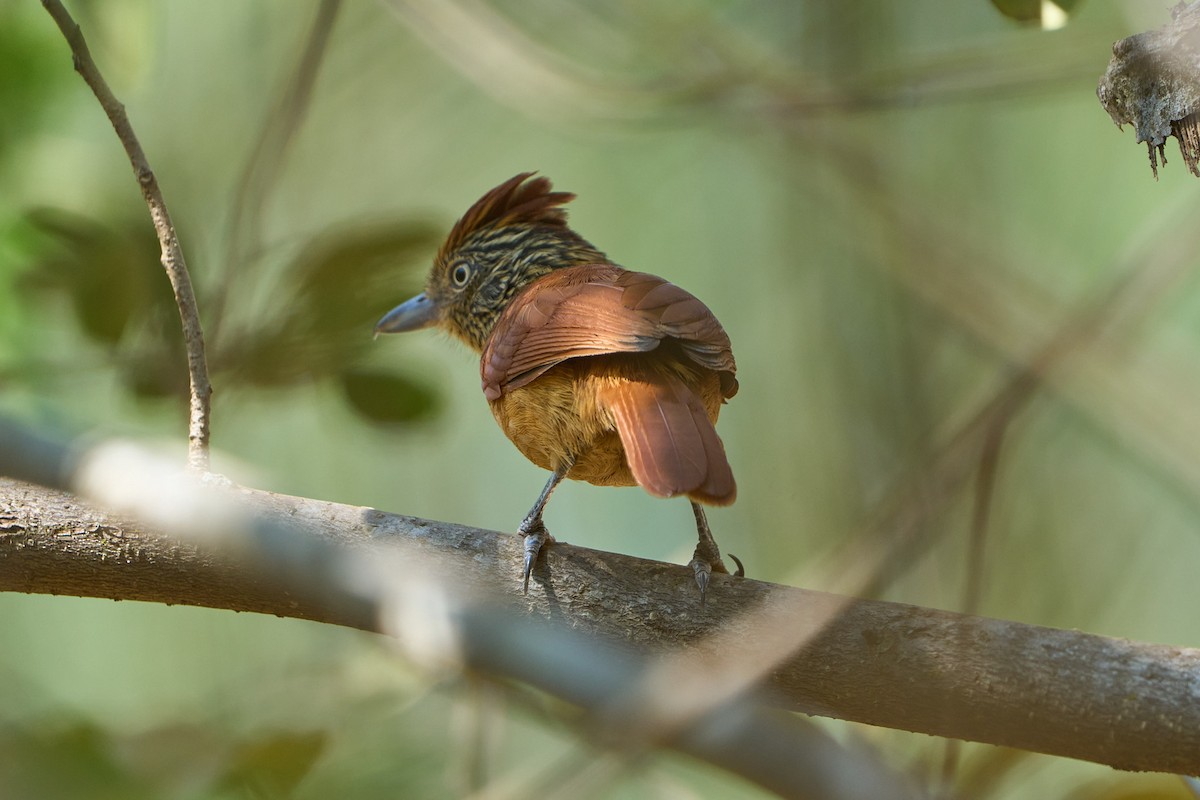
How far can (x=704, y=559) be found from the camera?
7.40 ft

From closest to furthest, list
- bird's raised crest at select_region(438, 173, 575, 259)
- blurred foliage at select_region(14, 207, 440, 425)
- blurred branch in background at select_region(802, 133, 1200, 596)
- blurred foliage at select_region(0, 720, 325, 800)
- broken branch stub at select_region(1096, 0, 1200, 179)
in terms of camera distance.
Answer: broken branch stub at select_region(1096, 0, 1200, 179), blurred foliage at select_region(0, 720, 325, 800), blurred branch in background at select_region(802, 133, 1200, 596), blurred foliage at select_region(14, 207, 440, 425), bird's raised crest at select_region(438, 173, 575, 259)

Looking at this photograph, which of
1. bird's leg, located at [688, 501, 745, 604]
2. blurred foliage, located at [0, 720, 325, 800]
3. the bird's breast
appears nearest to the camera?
bird's leg, located at [688, 501, 745, 604]

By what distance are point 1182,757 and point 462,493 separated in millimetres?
3705

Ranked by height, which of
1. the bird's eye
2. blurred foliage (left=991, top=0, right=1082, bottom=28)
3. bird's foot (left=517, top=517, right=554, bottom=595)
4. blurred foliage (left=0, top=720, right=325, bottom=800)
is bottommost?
blurred foliage (left=0, top=720, right=325, bottom=800)

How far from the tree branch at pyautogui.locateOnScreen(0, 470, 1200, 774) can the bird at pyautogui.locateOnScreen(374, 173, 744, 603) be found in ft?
0.28

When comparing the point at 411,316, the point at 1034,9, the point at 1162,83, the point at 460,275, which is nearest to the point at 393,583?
the point at 1162,83

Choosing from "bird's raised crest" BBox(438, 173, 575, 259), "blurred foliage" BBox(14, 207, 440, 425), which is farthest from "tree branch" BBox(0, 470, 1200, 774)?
"bird's raised crest" BBox(438, 173, 575, 259)

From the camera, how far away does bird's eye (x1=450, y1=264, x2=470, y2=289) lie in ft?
11.6

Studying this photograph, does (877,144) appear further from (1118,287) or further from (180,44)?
(180,44)

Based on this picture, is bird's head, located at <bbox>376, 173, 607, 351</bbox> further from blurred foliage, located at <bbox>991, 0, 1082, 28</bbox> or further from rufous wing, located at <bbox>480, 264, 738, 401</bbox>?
blurred foliage, located at <bbox>991, 0, 1082, 28</bbox>

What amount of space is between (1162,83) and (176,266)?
1.67 metres

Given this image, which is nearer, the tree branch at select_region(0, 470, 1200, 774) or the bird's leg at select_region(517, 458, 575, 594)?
the tree branch at select_region(0, 470, 1200, 774)

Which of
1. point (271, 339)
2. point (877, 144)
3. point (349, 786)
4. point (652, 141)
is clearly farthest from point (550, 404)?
point (652, 141)

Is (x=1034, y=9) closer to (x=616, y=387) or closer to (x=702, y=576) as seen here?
(x=616, y=387)
